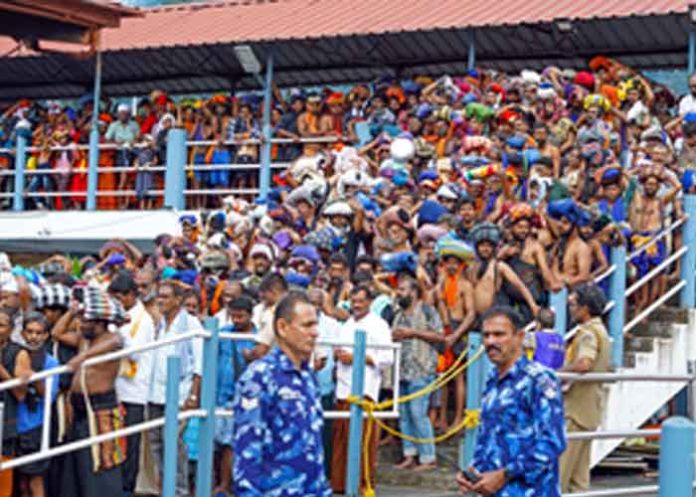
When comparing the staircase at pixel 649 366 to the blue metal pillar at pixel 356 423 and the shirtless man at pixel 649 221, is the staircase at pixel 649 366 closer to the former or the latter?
the shirtless man at pixel 649 221

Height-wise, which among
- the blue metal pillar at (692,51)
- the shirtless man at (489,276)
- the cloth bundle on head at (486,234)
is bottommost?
the shirtless man at (489,276)

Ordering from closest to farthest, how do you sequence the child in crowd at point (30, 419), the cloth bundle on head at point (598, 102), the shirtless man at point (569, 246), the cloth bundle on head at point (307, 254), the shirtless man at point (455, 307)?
the child in crowd at point (30, 419)
the shirtless man at point (455, 307)
the shirtless man at point (569, 246)
the cloth bundle on head at point (307, 254)
the cloth bundle on head at point (598, 102)

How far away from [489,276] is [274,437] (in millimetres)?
5280

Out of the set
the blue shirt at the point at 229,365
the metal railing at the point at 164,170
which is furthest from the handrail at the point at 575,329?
the metal railing at the point at 164,170

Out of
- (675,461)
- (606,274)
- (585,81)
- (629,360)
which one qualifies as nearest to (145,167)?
(585,81)

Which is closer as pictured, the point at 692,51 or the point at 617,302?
the point at 617,302

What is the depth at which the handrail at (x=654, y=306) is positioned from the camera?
12.4 meters

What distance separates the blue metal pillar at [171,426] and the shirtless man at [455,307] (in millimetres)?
3029

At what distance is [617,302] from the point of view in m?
12.2

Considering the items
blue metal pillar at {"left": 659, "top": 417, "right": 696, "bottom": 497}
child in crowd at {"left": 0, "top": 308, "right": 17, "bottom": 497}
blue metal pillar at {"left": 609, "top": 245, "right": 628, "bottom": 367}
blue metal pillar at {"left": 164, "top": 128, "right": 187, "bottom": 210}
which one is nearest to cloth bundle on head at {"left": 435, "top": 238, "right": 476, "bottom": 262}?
blue metal pillar at {"left": 609, "top": 245, "right": 628, "bottom": 367}

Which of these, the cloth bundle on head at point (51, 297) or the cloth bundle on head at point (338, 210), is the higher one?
the cloth bundle on head at point (338, 210)

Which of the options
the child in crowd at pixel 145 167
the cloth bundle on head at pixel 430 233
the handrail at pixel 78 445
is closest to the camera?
the handrail at pixel 78 445

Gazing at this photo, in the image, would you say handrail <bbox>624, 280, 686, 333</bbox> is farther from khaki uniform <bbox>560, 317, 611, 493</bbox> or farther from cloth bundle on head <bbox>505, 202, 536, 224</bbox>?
khaki uniform <bbox>560, 317, 611, 493</bbox>

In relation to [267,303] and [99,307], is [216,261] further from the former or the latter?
[99,307]
